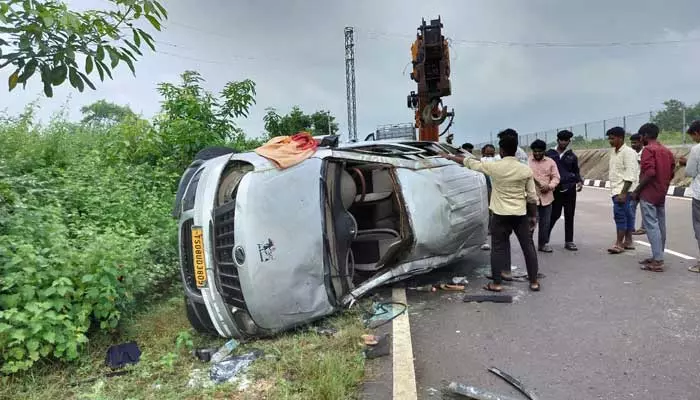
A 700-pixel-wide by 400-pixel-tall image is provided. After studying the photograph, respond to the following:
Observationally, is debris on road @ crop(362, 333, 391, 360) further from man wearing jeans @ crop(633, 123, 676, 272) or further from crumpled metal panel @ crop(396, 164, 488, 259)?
man wearing jeans @ crop(633, 123, 676, 272)

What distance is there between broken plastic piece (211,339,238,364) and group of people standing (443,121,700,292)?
8.72 ft

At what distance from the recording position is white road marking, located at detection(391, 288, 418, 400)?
109 inches

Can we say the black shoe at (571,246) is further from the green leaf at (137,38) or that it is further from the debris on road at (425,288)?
the green leaf at (137,38)

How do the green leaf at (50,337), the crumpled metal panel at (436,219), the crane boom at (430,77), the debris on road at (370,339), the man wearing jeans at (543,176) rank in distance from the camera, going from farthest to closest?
the crane boom at (430,77), the man wearing jeans at (543,176), the crumpled metal panel at (436,219), the debris on road at (370,339), the green leaf at (50,337)

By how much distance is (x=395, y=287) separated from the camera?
5023 mm

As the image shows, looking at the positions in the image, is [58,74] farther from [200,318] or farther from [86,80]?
[200,318]

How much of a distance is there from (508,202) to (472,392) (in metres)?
2.48

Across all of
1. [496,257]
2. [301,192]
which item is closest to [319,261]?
[301,192]

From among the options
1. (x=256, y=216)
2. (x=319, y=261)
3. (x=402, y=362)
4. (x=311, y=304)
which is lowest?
(x=402, y=362)

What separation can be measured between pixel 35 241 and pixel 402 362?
3.10m

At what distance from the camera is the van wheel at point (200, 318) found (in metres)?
3.52

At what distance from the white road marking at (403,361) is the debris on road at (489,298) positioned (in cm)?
74

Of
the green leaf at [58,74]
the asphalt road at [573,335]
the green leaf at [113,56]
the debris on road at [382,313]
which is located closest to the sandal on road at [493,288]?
the asphalt road at [573,335]

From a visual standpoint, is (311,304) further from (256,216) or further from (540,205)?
(540,205)
